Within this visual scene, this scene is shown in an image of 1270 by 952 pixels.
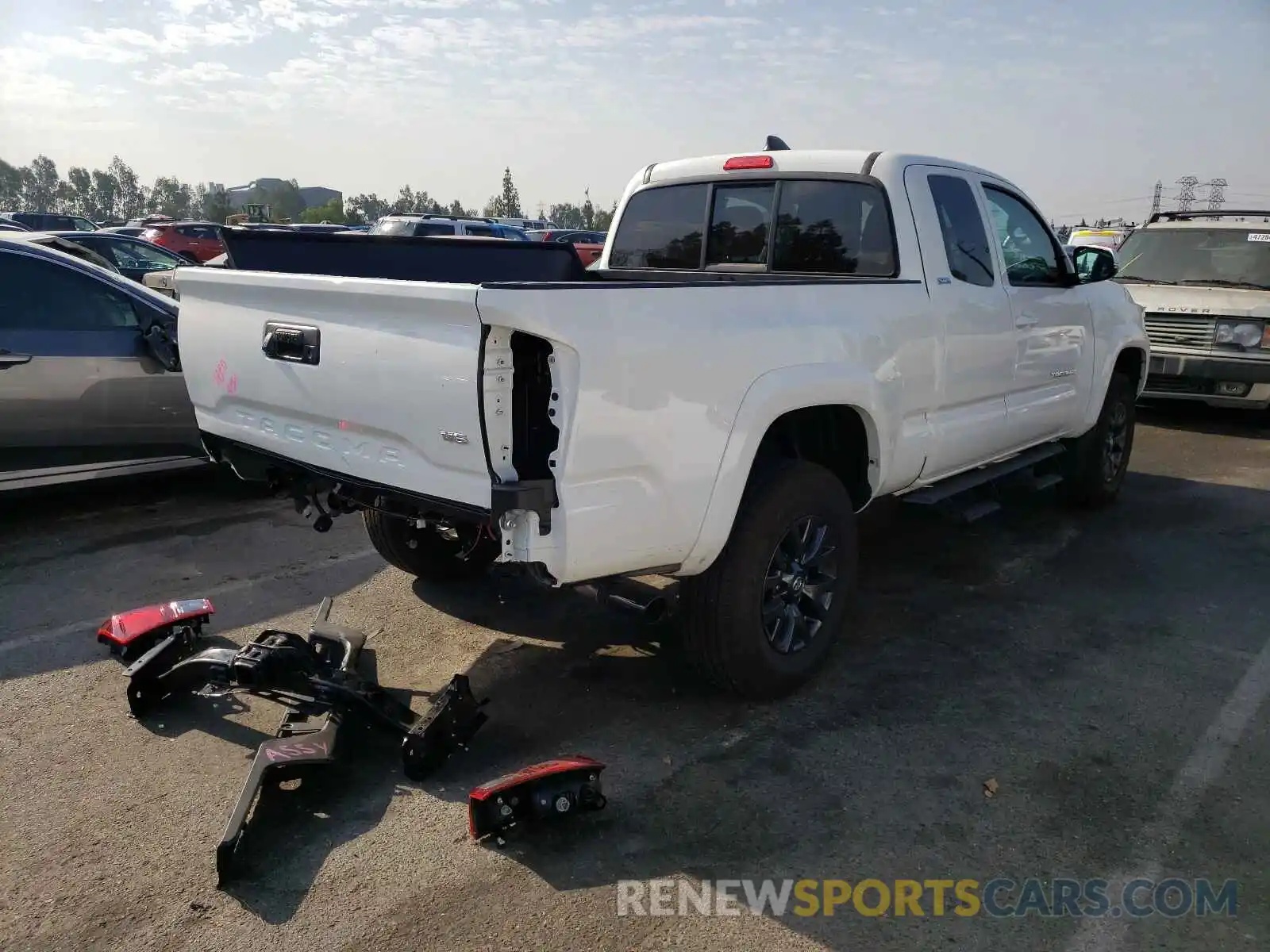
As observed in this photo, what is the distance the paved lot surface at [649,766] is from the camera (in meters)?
2.57

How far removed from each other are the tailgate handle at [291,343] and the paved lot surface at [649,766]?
53.6 inches

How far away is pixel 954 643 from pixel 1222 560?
7.40 ft

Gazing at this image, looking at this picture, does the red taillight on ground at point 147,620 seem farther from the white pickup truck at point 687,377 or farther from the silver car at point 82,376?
the silver car at point 82,376

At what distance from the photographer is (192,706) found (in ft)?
12.1

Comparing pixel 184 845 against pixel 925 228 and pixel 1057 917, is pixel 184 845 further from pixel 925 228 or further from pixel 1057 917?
pixel 925 228

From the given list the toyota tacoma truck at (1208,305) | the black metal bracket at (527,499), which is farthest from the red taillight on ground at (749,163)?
the toyota tacoma truck at (1208,305)

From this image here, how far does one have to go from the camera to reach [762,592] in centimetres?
350

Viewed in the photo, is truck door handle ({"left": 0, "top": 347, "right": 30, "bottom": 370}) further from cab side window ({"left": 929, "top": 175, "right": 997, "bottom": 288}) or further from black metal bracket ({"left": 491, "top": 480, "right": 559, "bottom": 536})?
cab side window ({"left": 929, "top": 175, "right": 997, "bottom": 288})

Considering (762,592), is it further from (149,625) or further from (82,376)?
(82,376)

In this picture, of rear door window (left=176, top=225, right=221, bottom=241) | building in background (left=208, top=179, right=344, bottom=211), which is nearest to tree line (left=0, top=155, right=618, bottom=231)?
A: building in background (left=208, top=179, right=344, bottom=211)

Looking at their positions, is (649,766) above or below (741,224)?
below

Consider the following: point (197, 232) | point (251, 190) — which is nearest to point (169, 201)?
point (251, 190)

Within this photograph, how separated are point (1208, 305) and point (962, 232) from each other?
5771mm

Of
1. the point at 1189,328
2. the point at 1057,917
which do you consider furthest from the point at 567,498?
the point at 1189,328
